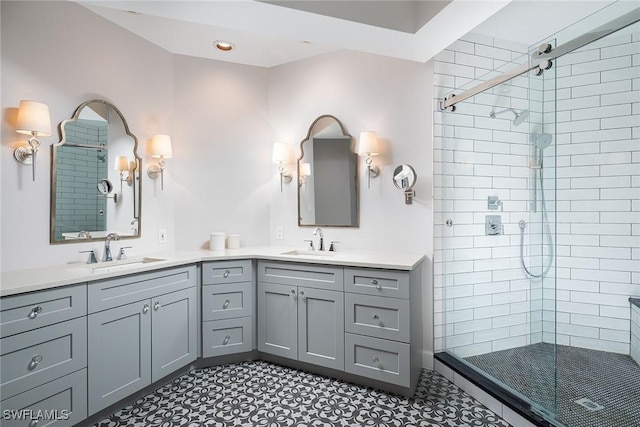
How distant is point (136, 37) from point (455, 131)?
2.69 metres

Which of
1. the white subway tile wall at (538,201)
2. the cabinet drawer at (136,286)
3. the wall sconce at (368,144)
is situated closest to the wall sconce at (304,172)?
the wall sconce at (368,144)

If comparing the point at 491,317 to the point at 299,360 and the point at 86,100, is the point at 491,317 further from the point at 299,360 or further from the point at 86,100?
the point at 86,100

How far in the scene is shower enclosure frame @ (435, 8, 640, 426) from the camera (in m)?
1.54

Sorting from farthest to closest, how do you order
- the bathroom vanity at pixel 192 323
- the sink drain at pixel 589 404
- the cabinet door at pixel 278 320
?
the cabinet door at pixel 278 320 → the sink drain at pixel 589 404 → the bathroom vanity at pixel 192 323

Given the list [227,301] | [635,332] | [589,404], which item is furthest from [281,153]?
[635,332]

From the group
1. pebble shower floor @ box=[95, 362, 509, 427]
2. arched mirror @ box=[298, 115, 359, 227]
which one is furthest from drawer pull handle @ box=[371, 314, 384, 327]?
arched mirror @ box=[298, 115, 359, 227]

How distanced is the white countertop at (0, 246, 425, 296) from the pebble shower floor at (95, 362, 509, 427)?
86 cm

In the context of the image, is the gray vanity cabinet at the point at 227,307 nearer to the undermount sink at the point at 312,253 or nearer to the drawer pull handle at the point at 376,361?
the undermount sink at the point at 312,253

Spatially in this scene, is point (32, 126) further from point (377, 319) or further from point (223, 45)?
point (377, 319)

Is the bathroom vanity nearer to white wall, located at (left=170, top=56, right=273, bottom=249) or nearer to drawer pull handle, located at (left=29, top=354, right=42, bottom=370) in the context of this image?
drawer pull handle, located at (left=29, top=354, right=42, bottom=370)

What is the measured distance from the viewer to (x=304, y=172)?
10.4 feet

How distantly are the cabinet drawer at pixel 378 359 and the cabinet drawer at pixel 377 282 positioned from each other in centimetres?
32

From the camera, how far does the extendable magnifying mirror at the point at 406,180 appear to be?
2.61m

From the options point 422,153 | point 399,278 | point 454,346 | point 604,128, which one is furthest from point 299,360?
point 604,128
